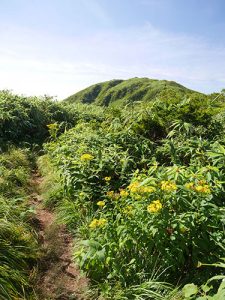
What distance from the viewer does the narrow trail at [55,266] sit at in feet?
10.9

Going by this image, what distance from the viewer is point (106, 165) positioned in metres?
5.07

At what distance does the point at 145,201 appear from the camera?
3117mm

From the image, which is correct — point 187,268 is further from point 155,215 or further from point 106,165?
point 106,165

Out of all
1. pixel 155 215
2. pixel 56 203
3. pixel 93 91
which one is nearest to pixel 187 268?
pixel 155 215

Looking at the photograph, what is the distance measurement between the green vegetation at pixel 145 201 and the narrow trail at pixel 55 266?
182 mm

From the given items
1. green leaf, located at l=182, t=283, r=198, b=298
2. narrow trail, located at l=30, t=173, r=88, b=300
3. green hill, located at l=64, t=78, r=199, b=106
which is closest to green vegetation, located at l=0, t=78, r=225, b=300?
green leaf, located at l=182, t=283, r=198, b=298

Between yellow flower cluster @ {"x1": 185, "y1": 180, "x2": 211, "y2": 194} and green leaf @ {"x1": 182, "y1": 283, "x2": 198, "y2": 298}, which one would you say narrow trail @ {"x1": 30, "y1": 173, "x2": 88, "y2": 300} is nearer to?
green leaf @ {"x1": 182, "y1": 283, "x2": 198, "y2": 298}

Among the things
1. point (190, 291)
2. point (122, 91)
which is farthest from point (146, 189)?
point (122, 91)

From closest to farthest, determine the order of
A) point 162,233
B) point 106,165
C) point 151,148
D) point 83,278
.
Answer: point 162,233 → point 83,278 → point 106,165 → point 151,148

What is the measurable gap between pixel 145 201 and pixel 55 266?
5.10 ft

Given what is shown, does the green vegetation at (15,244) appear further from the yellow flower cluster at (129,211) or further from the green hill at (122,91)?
the green hill at (122,91)

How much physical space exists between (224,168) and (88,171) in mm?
2095

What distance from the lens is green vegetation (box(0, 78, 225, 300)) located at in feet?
9.62

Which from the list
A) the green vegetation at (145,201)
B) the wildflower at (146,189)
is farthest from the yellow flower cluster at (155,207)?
the wildflower at (146,189)
